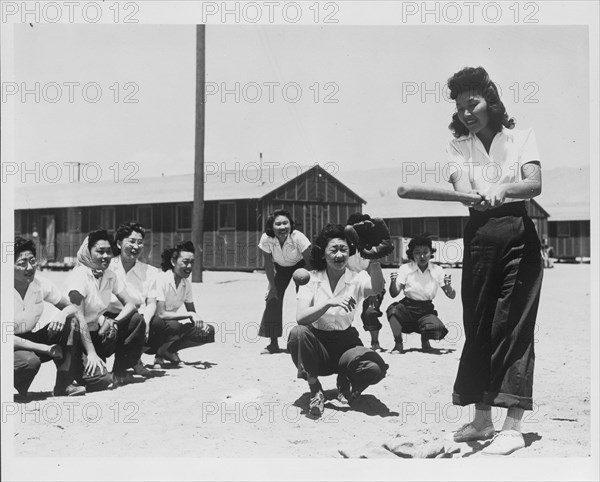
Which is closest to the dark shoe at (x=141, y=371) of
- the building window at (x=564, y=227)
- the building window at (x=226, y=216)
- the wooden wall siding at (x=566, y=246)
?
the building window at (x=226, y=216)

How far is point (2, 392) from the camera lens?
518 centimetres

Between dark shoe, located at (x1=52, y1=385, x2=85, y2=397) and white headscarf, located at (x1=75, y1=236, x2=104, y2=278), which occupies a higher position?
white headscarf, located at (x1=75, y1=236, x2=104, y2=278)

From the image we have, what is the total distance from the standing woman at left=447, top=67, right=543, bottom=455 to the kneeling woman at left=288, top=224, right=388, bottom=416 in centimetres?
60

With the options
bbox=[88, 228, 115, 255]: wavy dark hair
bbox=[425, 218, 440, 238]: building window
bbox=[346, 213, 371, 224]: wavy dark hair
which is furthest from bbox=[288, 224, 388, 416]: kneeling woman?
bbox=[425, 218, 440, 238]: building window

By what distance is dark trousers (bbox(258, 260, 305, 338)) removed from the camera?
572 centimetres

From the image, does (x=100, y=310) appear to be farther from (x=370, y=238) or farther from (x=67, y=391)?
(x=370, y=238)

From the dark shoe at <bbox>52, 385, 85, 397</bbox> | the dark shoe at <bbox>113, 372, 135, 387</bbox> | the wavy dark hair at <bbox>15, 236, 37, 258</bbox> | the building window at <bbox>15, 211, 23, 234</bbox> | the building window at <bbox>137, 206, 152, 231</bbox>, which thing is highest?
the building window at <bbox>137, 206, 152, 231</bbox>

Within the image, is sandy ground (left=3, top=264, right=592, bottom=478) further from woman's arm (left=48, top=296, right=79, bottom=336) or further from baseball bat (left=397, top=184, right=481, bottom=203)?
baseball bat (left=397, top=184, right=481, bottom=203)

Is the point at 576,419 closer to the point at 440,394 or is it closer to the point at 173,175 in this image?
the point at 440,394

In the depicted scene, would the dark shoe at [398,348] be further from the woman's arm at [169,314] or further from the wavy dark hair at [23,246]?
the wavy dark hair at [23,246]

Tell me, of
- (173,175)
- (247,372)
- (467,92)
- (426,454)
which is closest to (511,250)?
(467,92)

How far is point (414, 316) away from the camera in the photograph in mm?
6066

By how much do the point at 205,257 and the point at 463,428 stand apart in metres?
4.25

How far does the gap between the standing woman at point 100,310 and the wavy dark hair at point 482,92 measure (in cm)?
254
